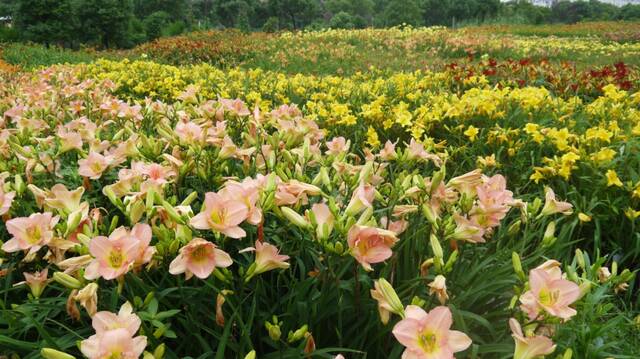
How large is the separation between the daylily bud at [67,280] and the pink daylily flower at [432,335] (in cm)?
77

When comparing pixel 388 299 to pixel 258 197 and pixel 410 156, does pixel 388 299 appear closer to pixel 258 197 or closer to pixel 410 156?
pixel 258 197

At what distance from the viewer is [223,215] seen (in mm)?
1195

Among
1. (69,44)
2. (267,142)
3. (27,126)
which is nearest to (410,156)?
(267,142)

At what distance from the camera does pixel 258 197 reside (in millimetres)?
1314

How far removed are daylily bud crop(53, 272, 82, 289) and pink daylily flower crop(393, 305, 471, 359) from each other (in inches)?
30.2

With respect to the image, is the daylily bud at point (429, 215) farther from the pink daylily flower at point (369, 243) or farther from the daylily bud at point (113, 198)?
the daylily bud at point (113, 198)

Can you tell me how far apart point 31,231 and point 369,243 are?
2.88ft

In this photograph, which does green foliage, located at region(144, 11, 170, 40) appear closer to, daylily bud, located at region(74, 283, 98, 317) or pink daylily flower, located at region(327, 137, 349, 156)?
pink daylily flower, located at region(327, 137, 349, 156)

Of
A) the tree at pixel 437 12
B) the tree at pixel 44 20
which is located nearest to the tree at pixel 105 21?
the tree at pixel 44 20

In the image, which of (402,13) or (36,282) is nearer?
(36,282)

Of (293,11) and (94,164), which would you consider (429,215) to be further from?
(293,11)

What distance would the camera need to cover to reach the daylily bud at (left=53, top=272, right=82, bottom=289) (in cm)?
113

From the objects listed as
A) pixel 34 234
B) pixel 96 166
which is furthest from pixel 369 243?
pixel 96 166

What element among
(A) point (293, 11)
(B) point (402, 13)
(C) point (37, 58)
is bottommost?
(C) point (37, 58)
